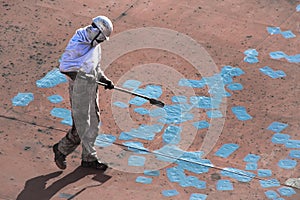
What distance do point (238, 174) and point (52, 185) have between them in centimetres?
214

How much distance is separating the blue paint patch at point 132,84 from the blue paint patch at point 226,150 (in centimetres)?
162

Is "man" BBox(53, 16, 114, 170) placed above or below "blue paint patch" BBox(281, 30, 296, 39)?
below

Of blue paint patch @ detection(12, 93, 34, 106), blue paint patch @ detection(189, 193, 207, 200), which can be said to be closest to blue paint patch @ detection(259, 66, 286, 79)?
blue paint patch @ detection(189, 193, 207, 200)

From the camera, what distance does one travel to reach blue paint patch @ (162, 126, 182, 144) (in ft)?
27.9

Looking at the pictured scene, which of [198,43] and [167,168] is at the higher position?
[198,43]

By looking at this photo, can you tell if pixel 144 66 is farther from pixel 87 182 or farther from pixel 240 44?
pixel 87 182

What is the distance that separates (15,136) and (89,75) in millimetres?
1589

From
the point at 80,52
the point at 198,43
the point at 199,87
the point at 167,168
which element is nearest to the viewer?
the point at 80,52

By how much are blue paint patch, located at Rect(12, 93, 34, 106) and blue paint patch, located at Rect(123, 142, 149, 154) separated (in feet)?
4.97

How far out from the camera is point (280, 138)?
862 cm

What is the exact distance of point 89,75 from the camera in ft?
24.2

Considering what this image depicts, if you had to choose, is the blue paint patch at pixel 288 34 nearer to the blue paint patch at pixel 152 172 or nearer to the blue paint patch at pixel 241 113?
the blue paint patch at pixel 241 113

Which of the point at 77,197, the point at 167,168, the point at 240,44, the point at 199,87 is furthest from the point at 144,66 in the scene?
the point at 77,197

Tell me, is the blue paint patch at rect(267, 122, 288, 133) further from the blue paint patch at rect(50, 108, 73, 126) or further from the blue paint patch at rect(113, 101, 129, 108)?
the blue paint patch at rect(50, 108, 73, 126)
